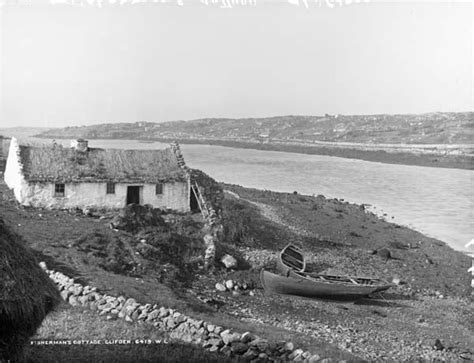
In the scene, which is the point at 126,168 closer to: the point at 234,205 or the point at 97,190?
the point at 97,190

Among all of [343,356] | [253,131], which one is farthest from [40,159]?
[253,131]

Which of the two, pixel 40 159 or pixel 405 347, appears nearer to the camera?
pixel 405 347

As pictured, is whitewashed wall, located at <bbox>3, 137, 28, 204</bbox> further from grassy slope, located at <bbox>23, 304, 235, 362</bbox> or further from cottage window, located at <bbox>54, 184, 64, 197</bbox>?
grassy slope, located at <bbox>23, 304, 235, 362</bbox>

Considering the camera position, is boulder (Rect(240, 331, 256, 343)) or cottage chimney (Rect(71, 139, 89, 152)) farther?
cottage chimney (Rect(71, 139, 89, 152))

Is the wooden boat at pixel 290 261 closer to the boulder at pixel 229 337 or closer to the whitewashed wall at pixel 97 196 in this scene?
the whitewashed wall at pixel 97 196

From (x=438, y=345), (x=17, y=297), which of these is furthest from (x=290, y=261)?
(x=17, y=297)

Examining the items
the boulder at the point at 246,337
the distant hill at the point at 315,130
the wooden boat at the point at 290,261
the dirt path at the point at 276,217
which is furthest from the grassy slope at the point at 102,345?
the distant hill at the point at 315,130

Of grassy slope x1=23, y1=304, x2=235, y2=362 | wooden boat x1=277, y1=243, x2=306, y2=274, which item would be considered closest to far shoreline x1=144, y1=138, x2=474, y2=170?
wooden boat x1=277, y1=243, x2=306, y2=274
